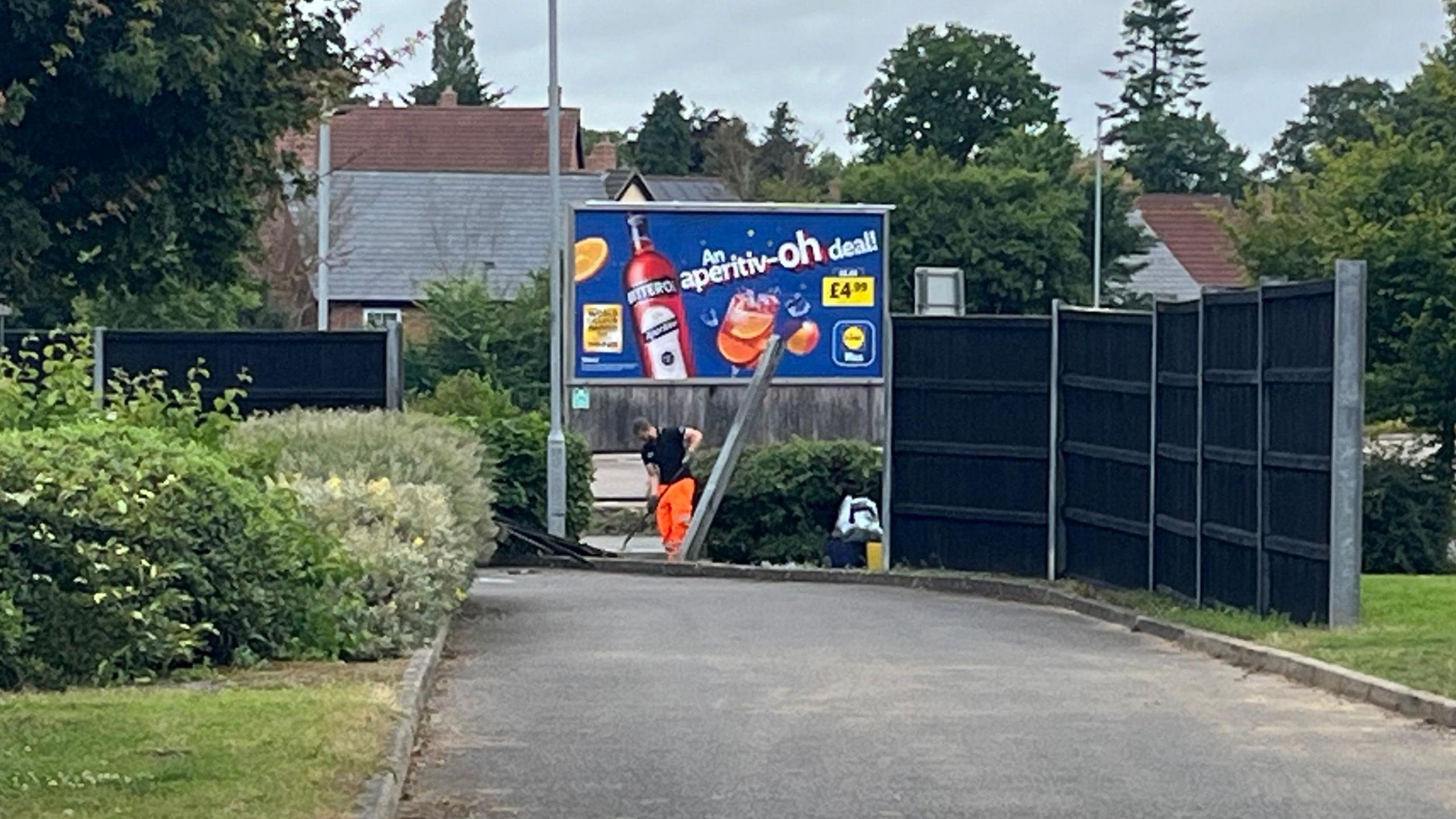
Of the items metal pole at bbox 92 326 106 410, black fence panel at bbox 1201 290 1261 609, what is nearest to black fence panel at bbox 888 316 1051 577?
black fence panel at bbox 1201 290 1261 609

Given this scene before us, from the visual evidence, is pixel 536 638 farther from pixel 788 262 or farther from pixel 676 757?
pixel 788 262

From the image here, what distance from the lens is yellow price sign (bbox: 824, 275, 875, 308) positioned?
3656cm

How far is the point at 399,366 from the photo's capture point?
23781 millimetres

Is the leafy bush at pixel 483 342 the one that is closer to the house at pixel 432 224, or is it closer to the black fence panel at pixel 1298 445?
the house at pixel 432 224

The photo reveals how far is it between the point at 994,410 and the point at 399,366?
6.13 metres

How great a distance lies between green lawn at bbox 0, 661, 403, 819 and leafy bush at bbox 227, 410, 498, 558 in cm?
518

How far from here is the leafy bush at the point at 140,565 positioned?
12.0 meters

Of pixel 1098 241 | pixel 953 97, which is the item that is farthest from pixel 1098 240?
pixel 953 97

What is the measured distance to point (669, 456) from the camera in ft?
93.4

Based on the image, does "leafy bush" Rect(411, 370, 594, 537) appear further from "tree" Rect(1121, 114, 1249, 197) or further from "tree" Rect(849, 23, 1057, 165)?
"tree" Rect(1121, 114, 1249, 197)

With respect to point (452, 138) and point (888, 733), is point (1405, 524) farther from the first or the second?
point (452, 138)

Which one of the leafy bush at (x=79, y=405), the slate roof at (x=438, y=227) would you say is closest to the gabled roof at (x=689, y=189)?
the slate roof at (x=438, y=227)

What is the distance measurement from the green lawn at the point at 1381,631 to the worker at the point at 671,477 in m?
9.26

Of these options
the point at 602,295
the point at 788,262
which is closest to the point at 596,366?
the point at 602,295
